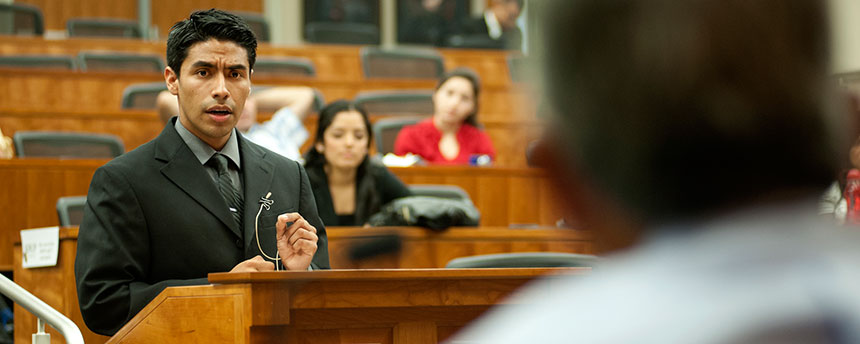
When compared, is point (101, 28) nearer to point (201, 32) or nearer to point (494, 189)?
point (494, 189)

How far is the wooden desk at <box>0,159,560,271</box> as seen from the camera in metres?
4.20

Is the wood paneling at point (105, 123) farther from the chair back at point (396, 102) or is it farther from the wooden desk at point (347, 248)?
the wooden desk at point (347, 248)

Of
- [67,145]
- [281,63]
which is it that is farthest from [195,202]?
[281,63]

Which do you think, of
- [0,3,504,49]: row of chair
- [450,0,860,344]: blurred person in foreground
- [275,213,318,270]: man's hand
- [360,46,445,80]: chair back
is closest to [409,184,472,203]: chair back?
[275,213,318,270]: man's hand

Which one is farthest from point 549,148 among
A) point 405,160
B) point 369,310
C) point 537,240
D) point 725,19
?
point 405,160

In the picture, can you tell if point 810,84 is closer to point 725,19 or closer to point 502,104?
point 725,19

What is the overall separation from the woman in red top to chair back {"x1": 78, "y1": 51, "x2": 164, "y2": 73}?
240 cm

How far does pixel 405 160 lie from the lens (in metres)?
4.94

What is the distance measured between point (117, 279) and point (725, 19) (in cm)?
171

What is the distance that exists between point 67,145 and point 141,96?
0.99 meters

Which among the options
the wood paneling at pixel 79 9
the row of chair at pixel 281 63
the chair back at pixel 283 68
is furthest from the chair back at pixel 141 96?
the wood paneling at pixel 79 9

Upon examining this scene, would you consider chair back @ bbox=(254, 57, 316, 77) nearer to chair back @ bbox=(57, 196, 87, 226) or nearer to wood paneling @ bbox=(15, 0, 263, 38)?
chair back @ bbox=(57, 196, 87, 226)

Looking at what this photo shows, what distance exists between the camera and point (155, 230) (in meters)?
2.05

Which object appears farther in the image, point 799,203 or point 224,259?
point 224,259
